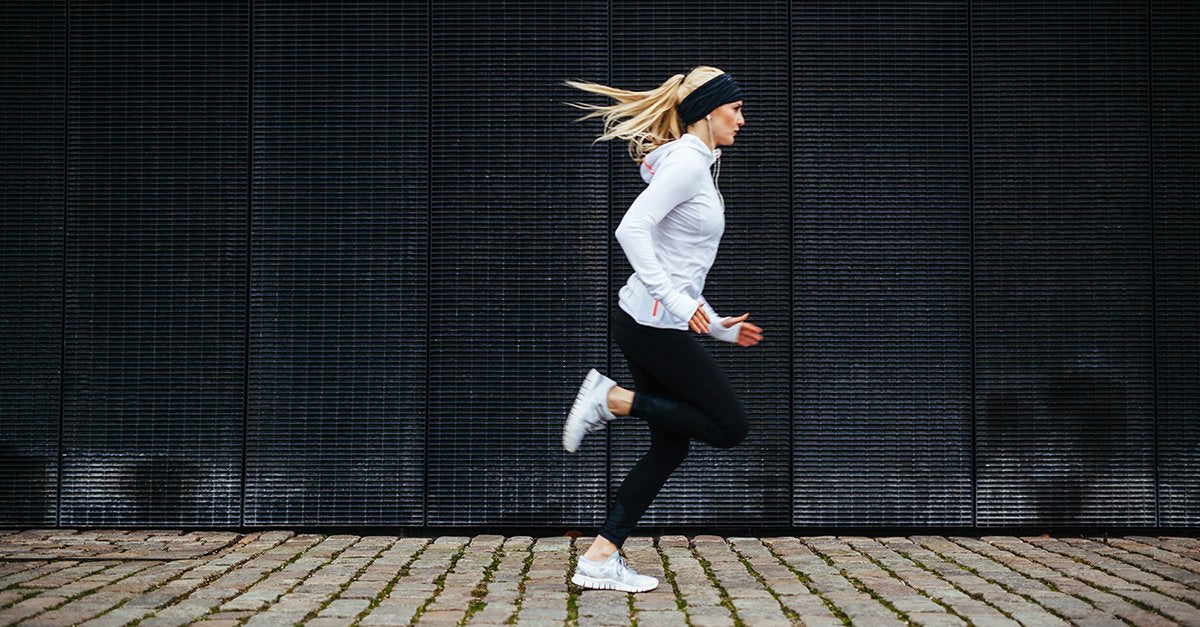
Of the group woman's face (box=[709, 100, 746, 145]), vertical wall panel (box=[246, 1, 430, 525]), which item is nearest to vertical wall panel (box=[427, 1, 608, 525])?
vertical wall panel (box=[246, 1, 430, 525])

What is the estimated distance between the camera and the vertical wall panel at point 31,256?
23.6 feet

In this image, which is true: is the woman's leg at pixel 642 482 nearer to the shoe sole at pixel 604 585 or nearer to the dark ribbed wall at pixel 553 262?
the shoe sole at pixel 604 585

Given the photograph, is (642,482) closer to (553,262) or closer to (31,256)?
(553,262)

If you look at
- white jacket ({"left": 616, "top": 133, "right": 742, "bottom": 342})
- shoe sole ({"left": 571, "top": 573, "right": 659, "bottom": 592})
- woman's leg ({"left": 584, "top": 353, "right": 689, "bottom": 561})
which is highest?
white jacket ({"left": 616, "top": 133, "right": 742, "bottom": 342})

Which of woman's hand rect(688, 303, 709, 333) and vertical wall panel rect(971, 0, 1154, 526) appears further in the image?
vertical wall panel rect(971, 0, 1154, 526)

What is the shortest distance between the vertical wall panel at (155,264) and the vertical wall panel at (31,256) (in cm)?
9

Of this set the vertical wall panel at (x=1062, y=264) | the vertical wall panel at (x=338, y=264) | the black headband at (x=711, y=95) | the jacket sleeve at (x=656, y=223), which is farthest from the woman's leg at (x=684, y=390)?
the vertical wall panel at (x=1062, y=264)

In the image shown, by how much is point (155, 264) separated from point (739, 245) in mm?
3325

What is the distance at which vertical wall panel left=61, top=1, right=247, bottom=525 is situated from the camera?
7.16 m

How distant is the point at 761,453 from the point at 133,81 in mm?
4167

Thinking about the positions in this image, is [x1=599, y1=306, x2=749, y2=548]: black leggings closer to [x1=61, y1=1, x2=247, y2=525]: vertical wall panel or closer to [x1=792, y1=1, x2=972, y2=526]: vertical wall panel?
[x1=792, y1=1, x2=972, y2=526]: vertical wall panel

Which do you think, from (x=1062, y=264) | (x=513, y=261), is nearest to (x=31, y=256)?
(x=513, y=261)

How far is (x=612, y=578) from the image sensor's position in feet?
17.0

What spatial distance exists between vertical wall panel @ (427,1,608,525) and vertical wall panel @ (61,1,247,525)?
1169 millimetres
